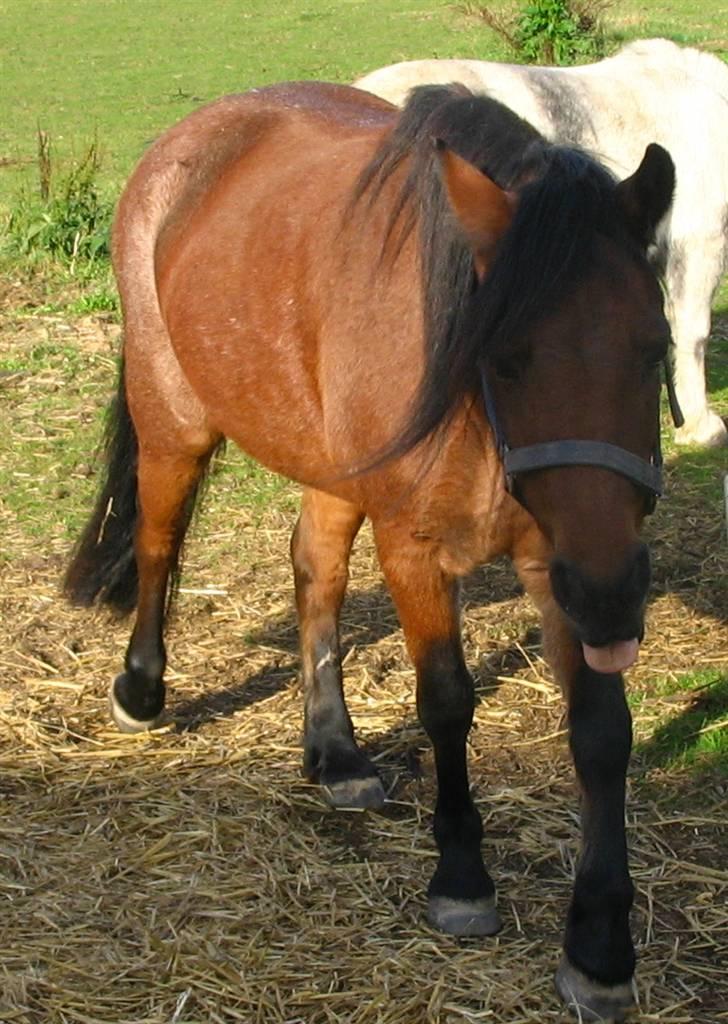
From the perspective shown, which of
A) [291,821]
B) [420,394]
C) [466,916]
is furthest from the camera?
[291,821]

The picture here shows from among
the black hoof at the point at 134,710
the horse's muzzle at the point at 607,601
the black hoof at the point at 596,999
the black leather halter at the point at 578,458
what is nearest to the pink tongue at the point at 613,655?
the horse's muzzle at the point at 607,601

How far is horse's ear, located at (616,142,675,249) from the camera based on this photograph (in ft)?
8.82

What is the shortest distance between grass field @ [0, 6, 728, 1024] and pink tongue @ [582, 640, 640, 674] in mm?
751

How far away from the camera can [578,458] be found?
2.60m

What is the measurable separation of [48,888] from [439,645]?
A: 1103 mm

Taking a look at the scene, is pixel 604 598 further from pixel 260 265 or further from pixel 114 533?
pixel 114 533

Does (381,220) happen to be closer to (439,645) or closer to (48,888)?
(439,645)

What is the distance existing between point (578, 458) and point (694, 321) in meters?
4.53

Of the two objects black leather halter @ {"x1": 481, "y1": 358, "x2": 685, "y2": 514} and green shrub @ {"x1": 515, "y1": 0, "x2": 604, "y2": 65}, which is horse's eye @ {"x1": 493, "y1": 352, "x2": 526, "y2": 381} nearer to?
black leather halter @ {"x1": 481, "y1": 358, "x2": 685, "y2": 514}

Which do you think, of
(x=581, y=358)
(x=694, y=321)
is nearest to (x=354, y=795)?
(x=581, y=358)

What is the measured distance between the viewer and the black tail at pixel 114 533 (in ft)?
15.4

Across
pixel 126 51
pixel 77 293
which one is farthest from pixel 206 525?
pixel 126 51

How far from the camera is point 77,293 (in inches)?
357

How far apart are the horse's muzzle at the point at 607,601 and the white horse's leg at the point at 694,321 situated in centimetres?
425
